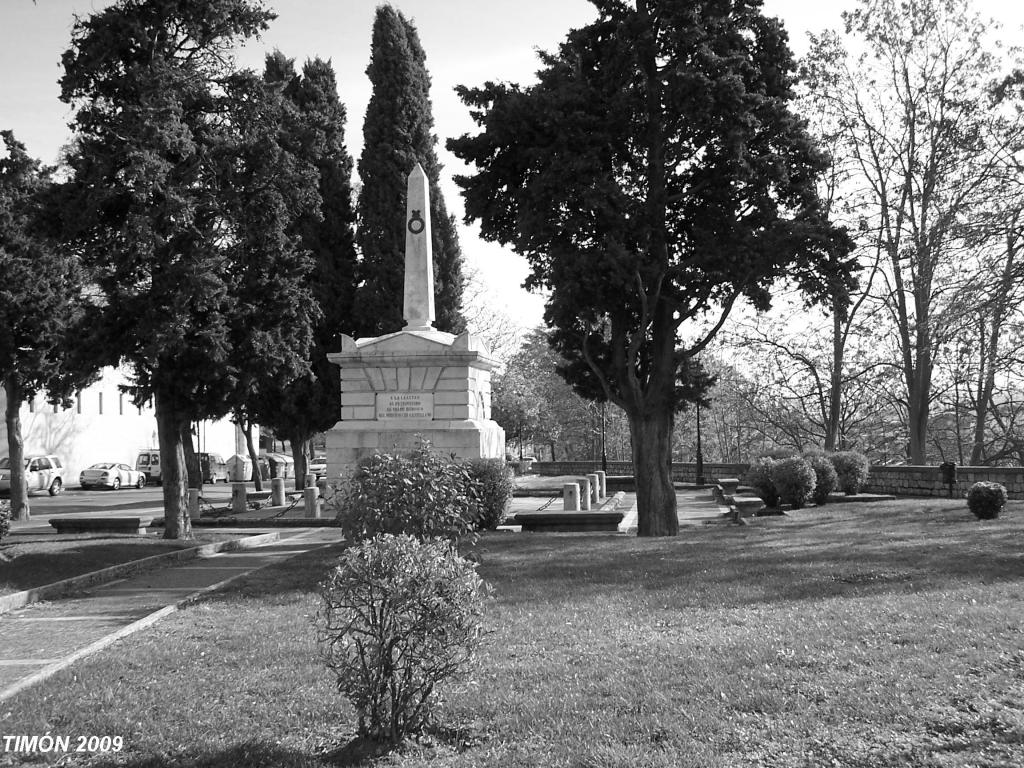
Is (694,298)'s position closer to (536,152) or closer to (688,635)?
(536,152)

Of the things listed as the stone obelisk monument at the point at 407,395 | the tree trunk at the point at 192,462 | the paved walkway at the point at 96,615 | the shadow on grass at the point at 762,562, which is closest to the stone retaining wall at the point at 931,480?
the shadow on grass at the point at 762,562

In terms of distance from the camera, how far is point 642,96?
16734mm

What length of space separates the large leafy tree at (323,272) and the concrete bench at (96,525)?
13.4m

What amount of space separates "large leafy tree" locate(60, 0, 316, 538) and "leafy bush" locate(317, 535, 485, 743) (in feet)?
35.7

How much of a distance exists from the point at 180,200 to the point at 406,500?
7864 mm

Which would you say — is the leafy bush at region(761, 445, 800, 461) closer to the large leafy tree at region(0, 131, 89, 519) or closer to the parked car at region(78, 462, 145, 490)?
the large leafy tree at region(0, 131, 89, 519)

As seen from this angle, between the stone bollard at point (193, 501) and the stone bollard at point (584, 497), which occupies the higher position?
the stone bollard at point (193, 501)

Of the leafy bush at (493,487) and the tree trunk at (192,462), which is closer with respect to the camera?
the leafy bush at (493,487)

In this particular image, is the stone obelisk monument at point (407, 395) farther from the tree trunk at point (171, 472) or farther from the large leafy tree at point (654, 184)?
the tree trunk at point (171, 472)

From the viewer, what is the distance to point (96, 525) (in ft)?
61.5

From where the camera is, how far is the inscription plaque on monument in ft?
66.7

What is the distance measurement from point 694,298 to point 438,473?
32.8 ft

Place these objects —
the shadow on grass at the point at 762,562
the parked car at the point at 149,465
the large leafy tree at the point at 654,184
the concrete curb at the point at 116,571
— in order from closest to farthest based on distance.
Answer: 1. the shadow on grass at the point at 762,562
2. the concrete curb at the point at 116,571
3. the large leafy tree at the point at 654,184
4. the parked car at the point at 149,465

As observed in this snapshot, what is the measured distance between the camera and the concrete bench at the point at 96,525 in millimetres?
18625
